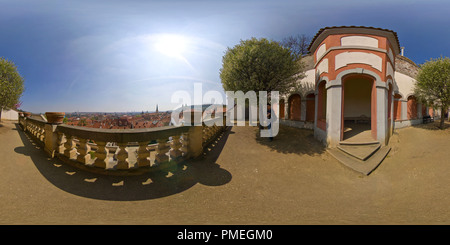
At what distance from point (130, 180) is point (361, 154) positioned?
29.7ft

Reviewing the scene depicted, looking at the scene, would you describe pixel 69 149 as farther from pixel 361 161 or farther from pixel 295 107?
pixel 295 107

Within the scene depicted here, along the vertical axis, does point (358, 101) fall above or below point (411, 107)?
above

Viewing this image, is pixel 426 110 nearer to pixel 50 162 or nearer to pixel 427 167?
pixel 427 167

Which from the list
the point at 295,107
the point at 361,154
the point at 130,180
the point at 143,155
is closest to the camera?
the point at 130,180

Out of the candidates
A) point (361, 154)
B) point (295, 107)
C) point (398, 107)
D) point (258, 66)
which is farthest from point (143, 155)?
point (398, 107)

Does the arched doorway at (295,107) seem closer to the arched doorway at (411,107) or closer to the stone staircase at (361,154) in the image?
the stone staircase at (361,154)

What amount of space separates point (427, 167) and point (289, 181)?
224 inches

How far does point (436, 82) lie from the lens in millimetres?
11453

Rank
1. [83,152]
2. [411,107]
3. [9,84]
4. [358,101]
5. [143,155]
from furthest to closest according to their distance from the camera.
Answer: [411,107] → [358,101] → [9,84] → [83,152] → [143,155]

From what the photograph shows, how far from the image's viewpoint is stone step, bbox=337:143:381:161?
753 centimetres

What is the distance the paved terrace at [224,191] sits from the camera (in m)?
3.23

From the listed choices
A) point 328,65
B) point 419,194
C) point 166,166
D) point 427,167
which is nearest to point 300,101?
point 328,65

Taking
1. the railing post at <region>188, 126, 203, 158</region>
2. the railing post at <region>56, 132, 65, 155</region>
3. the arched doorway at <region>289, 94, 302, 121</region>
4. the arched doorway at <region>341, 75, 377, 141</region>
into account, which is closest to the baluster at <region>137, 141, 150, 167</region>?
the railing post at <region>188, 126, 203, 158</region>

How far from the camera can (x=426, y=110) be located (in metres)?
16.1
